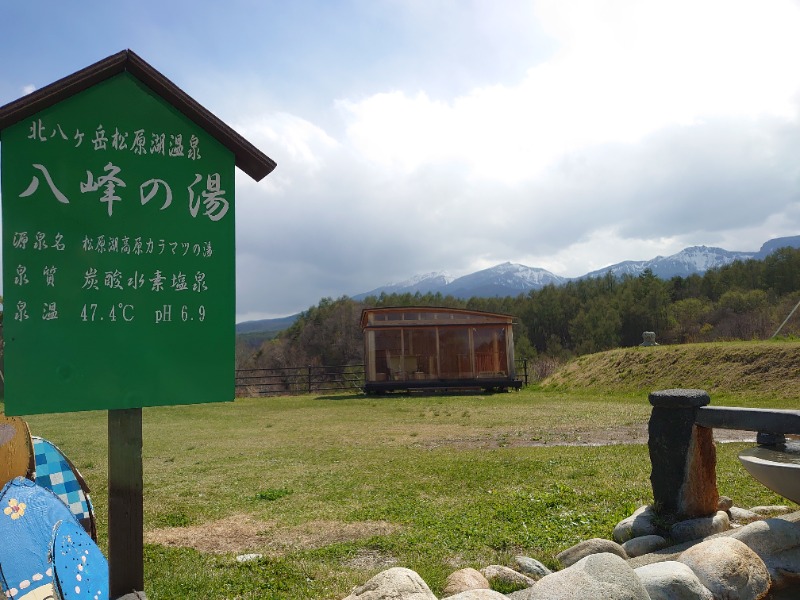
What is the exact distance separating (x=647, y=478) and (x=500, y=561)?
3.32 meters

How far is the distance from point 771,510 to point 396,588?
403cm

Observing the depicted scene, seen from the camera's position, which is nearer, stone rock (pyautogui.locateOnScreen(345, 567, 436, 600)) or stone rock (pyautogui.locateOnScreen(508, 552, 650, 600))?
stone rock (pyautogui.locateOnScreen(508, 552, 650, 600))

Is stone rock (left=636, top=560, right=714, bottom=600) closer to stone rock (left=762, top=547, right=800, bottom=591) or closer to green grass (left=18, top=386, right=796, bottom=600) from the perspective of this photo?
stone rock (left=762, top=547, right=800, bottom=591)

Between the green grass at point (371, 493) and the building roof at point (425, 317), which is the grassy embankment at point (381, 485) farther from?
the building roof at point (425, 317)

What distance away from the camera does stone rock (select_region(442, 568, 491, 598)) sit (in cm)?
409

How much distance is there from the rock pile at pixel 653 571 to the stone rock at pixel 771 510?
0.38 meters

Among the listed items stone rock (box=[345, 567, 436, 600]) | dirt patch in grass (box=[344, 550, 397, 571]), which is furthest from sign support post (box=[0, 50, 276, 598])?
dirt patch in grass (box=[344, 550, 397, 571])

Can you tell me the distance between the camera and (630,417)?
548 inches

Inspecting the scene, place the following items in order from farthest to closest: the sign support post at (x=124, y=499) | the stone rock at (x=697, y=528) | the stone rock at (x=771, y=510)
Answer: the stone rock at (x=771, y=510)
the stone rock at (x=697, y=528)
the sign support post at (x=124, y=499)

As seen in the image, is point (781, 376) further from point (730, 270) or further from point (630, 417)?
point (730, 270)

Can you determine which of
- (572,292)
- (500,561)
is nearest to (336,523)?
(500,561)

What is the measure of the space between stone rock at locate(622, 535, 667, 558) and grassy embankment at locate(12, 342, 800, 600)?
0.47m

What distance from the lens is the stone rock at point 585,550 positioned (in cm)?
472

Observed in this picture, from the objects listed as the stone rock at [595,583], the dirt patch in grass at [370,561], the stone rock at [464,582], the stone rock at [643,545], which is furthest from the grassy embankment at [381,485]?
the stone rock at [595,583]
